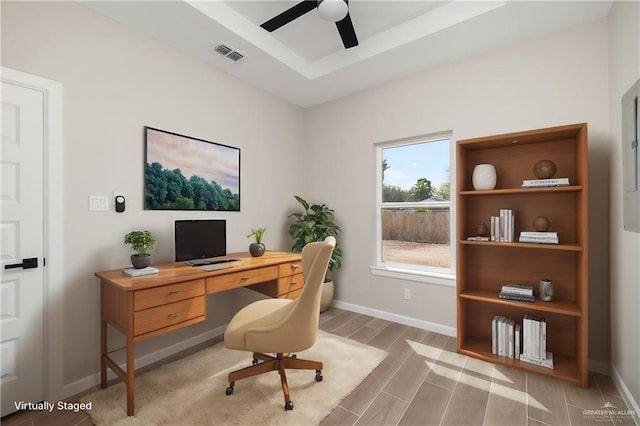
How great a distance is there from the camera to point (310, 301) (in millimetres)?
1784

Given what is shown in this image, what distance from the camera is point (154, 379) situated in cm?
213

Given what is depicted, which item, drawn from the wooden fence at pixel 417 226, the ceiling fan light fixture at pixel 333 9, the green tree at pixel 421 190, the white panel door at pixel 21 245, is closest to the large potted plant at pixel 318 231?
the wooden fence at pixel 417 226

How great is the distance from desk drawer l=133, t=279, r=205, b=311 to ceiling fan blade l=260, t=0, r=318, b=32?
201 centimetres

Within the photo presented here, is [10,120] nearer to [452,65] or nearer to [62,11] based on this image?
[62,11]

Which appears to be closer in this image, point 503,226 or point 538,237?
point 538,237

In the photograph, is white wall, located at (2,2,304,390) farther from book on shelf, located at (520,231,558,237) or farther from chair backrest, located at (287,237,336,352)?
book on shelf, located at (520,231,558,237)

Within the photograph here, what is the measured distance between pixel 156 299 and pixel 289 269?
1.16 metres

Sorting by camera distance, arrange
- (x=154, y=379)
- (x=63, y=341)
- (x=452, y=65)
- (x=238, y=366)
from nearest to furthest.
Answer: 1. (x=63, y=341)
2. (x=154, y=379)
3. (x=238, y=366)
4. (x=452, y=65)

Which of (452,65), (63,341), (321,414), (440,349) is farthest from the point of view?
(452,65)

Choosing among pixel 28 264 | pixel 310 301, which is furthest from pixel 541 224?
pixel 28 264

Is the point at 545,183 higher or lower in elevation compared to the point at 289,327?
higher

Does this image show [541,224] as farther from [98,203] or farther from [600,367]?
[98,203]

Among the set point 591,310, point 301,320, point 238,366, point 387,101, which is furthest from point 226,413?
point 387,101

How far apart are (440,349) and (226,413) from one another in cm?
187
